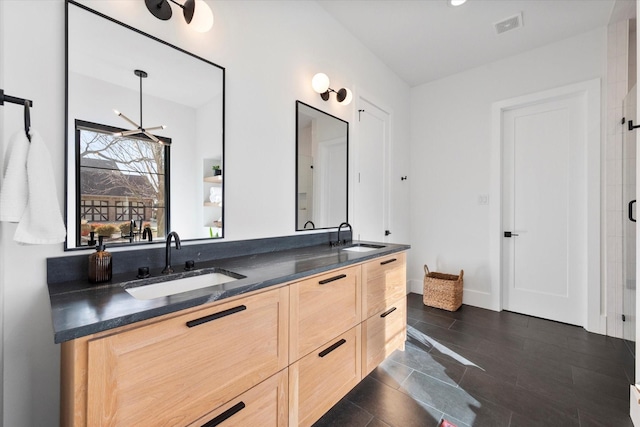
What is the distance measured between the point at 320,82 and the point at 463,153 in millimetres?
2178

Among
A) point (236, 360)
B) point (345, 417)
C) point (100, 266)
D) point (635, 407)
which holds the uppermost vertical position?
point (100, 266)

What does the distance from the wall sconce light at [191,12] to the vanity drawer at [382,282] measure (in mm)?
1651

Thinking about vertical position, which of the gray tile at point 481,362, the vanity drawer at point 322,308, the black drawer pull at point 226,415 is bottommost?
the gray tile at point 481,362

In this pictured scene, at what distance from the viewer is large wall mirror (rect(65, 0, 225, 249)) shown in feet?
3.93

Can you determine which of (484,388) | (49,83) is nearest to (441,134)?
(484,388)

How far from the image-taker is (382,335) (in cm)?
199

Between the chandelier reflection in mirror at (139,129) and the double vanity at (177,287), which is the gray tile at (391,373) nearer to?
the double vanity at (177,287)

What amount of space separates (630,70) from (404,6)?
2.16 meters

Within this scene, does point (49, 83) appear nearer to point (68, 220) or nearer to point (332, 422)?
point (68, 220)

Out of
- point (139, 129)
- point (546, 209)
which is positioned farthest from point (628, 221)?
point (139, 129)

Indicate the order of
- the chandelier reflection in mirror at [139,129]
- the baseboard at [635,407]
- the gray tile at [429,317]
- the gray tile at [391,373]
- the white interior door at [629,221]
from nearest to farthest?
the chandelier reflection in mirror at [139,129] → the baseboard at [635,407] → the gray tile at [391,373] → the white interior door at [629,221] → the gray tile at [429,317]

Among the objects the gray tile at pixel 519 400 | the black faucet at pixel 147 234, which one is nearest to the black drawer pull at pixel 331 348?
the gray tile at pixel 519 400

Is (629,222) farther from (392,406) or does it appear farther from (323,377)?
(323,377)

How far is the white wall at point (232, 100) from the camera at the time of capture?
3.46 feet
